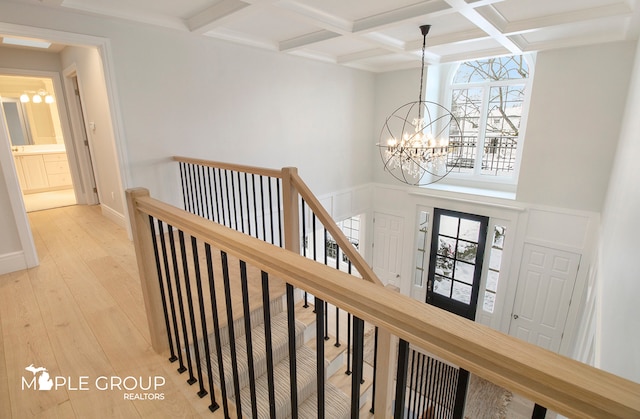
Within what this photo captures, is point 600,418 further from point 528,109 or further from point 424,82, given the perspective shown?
point 424,82

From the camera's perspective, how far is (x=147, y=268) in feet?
5.43

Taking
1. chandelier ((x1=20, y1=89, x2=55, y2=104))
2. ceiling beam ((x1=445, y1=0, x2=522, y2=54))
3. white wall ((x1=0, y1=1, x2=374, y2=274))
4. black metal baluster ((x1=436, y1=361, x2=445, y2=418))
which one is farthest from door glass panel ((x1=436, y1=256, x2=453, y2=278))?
chandelier ((x1=20, y1=89, x2=55, y2=104))

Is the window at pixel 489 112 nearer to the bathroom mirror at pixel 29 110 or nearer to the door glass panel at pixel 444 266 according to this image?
the door glass panel at pixel 444 266

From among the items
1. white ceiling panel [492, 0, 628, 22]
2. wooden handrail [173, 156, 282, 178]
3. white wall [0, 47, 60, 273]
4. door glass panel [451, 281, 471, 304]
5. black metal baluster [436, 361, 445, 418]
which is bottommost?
black metal baluster [436, 361, 445, 418]

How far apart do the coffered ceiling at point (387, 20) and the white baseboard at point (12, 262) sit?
2.13m

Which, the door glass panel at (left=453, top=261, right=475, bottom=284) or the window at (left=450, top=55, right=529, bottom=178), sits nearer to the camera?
the window at (left=450, top=55, right=529, bottom=178)

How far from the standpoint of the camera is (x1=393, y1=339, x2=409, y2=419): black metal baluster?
0.69 metres

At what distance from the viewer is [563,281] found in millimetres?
4488

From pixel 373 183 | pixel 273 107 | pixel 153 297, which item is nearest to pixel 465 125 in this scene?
pixel 373 183

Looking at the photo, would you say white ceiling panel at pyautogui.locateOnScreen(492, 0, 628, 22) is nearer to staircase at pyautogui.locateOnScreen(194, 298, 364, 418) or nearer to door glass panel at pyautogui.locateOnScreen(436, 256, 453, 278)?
staircase at pyautogui.locateOnScreen(194, 298, 364, 418)

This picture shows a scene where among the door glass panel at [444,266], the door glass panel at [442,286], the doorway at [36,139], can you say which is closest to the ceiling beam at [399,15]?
the door glass panel at [444,266]

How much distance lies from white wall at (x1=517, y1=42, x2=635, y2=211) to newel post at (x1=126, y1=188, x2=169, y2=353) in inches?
197

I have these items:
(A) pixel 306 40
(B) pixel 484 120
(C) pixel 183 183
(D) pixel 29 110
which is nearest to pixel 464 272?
(B) pixel 484 120

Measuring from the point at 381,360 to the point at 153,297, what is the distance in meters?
1.32
